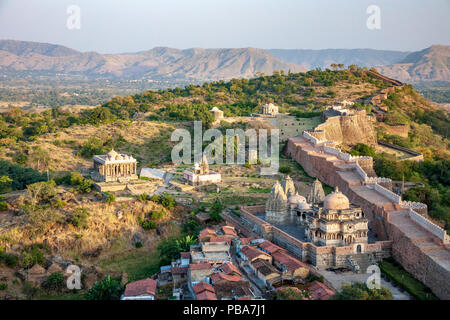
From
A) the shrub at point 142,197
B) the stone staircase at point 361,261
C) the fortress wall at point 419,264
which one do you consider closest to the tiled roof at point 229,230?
the shrub at point 142,197

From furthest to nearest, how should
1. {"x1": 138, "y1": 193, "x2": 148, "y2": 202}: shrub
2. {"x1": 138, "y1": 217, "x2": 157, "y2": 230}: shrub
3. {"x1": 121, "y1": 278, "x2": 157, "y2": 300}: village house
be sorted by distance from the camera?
1. {"x1": 138, "y1": 193, "x2": 148, "y2": 202}: shrub
2. {"x1": 138, "y1": 217, "x2": 157, "y2": 230}: shrub
3. {"x1": 121, "y1": 278, "x2": 157, "y2": 300}: village house

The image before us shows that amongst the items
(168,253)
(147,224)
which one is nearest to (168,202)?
(147,224)

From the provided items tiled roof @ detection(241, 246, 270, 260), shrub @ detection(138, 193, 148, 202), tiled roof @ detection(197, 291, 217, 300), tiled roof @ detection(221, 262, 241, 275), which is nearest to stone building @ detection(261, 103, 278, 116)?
shrub @ detection(138, 193, 148, 202)

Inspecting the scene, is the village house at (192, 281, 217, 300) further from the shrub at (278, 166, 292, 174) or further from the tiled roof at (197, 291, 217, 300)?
the shrub at (278, 166, 292, 174)

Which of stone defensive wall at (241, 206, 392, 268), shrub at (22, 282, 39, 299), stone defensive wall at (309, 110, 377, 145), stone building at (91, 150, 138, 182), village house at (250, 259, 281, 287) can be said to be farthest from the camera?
stone defensive wall at (309, 110, 377, 145)

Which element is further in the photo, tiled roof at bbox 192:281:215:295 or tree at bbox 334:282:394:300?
tiled roof at bbox 192:281:215:295

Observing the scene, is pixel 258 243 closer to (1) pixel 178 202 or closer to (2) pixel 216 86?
(1) pixel 178 202
